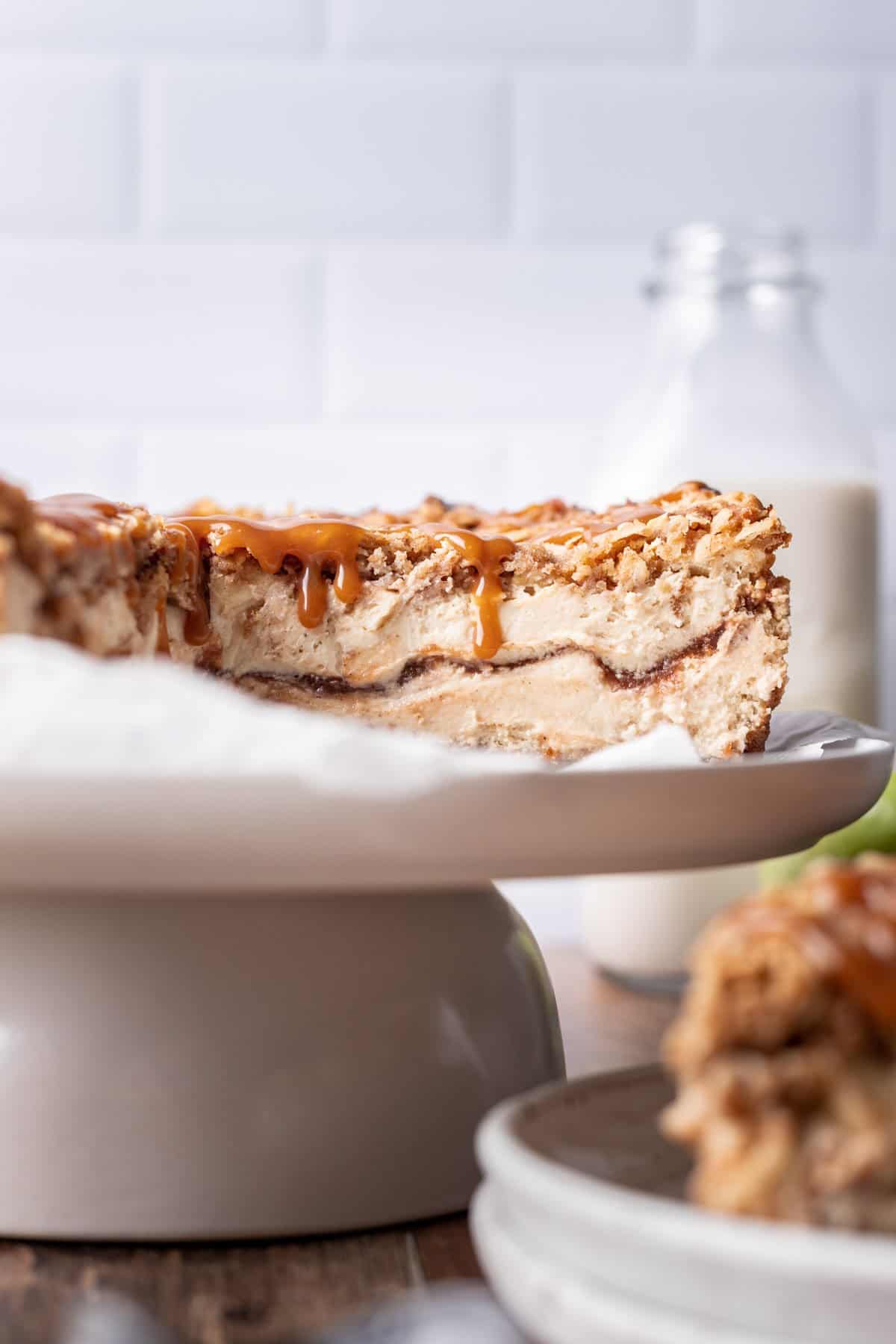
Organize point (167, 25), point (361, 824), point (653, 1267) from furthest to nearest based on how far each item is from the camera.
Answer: point (167, 25), point (361, 824), point (653, 1267)

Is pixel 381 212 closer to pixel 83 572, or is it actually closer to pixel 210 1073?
pixel 83 572

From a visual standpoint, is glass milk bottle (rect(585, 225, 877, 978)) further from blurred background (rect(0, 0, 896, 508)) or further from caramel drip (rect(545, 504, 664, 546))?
caramel drip (rect(545, 504, 664, 546))

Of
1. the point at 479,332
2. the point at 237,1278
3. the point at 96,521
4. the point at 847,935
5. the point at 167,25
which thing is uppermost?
the point at 167,25

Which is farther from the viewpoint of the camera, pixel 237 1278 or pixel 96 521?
pixel 96 521

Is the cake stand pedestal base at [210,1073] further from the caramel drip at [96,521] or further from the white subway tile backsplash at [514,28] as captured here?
the white subway tile backsplash at [514,28]

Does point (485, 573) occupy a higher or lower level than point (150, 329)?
lower

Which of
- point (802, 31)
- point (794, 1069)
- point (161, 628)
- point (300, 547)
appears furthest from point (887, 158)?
point (794, 1069)

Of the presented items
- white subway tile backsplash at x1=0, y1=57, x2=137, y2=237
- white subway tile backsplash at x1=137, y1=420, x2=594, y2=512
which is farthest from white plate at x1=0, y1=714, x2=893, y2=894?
white subway tile backsplash at x1=0, y1=57, x2=137, y2=237
